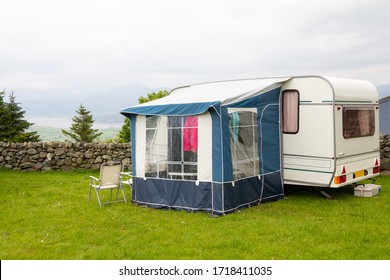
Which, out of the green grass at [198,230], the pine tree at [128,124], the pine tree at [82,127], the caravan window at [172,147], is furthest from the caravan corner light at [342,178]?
the pine tree at [82,127]

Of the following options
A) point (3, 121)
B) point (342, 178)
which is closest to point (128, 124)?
point (3, 121)

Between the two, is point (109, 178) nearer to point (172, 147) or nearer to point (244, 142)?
point (172, 147)

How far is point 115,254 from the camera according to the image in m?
5.64

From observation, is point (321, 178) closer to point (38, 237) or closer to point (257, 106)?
point (257, 106)

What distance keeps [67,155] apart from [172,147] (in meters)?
7.01

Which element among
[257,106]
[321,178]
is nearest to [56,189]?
[257,106]

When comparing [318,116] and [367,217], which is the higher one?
[318,116]

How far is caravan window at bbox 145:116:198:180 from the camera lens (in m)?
→ 7.80

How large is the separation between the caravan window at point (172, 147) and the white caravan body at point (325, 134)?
2.22 metres

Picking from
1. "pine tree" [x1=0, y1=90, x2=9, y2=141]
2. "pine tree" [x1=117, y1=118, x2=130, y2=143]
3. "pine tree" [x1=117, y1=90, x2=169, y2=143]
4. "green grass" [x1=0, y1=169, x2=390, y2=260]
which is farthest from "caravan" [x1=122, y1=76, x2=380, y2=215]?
"pine tree" [x1=0, y1=90, x2=9, y2=141]

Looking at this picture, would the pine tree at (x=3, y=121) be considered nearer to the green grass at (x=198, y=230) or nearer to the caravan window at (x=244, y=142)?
the green grass at (x=198, y=230)

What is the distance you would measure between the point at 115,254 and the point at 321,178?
4.51 meters

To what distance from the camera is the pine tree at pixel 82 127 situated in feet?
93.9

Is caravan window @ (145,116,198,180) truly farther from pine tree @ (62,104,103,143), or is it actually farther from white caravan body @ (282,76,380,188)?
pine tree @ (62,104,103,143)
